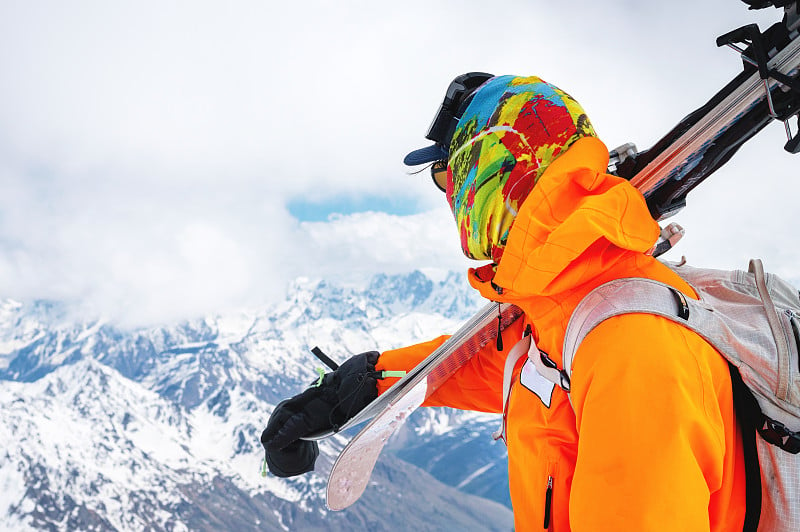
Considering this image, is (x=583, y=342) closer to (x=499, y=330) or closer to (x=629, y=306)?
(x=629, y=306)

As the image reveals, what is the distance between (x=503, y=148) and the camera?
87.4 inches

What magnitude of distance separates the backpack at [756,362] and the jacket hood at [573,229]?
0.12 m

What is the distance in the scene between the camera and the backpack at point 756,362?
1.64m

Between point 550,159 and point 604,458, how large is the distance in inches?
44.6

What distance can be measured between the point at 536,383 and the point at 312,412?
76.6 inches

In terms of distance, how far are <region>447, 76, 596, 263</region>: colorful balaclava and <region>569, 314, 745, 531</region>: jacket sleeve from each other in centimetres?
68

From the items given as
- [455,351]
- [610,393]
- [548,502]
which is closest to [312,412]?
[455,351]

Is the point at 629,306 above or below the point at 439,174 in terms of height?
below

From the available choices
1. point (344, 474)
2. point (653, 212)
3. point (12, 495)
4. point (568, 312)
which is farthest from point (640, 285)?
point (12, 495)

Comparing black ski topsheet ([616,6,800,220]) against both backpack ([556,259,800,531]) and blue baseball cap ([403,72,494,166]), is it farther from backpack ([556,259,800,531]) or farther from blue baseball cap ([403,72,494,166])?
blue baseball cap ([403,72,494,166])

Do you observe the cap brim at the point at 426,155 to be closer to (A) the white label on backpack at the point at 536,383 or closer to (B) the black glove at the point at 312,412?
(A) the white label on backpack at the point at 536,383

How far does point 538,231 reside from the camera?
6.23 feet

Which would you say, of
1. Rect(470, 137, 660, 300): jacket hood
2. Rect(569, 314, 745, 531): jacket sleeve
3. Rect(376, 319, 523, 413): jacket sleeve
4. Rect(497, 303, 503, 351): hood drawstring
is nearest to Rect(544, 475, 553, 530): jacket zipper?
Rect(569, 314, 745, 531): jacket sleeve

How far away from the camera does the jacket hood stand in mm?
1766
